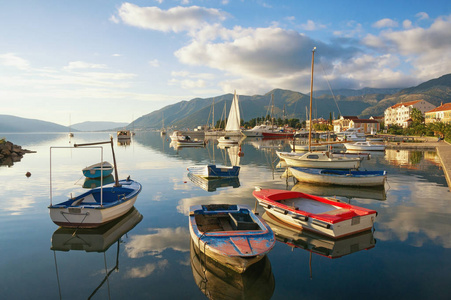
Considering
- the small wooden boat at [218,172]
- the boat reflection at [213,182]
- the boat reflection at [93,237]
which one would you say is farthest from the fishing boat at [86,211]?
the small wooden boat at [218,172]

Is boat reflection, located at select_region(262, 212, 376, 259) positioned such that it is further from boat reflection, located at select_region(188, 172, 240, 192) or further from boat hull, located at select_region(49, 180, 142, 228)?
boat reflection, located at select_region(188, 172, 240, 192)

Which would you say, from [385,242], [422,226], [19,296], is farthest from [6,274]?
[422,226]

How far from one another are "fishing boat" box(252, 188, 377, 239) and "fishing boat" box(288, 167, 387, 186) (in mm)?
10292

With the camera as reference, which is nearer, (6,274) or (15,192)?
(6,274)

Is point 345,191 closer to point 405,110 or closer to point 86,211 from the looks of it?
point 86,211

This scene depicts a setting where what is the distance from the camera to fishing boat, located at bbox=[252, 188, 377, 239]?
1404 cm

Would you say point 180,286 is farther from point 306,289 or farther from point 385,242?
point 385,242

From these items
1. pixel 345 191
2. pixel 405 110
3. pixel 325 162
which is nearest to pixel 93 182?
pixel 345 191

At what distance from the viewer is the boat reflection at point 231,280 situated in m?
9.96

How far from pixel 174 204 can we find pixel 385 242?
1461 cm

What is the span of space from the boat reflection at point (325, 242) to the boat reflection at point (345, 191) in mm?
9215

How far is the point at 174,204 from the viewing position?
858 inches

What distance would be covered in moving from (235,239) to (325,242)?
226 inches

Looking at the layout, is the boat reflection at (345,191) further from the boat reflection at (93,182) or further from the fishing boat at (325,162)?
the boat reflection at (93,182)
